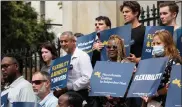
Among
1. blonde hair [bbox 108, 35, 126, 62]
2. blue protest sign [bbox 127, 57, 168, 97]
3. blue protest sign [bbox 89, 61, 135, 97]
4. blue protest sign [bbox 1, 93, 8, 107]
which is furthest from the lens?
blue protest sign [bbox 1, 93, 8, 107]

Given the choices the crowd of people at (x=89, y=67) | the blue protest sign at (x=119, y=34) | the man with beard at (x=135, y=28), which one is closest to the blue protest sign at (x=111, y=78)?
the crowd of people at (x=89, y=67)

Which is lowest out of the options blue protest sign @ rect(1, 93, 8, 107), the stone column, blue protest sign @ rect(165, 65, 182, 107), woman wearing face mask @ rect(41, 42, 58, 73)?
blue protest sign @ rect(1, 93, 8, 107)

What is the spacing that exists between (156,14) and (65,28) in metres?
4.19

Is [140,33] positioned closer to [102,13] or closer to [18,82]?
[18,82]

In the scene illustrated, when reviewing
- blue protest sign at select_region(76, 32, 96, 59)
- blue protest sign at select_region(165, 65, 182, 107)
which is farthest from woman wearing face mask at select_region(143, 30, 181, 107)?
blue protest sign at select_region(76, 32, 96, 59)

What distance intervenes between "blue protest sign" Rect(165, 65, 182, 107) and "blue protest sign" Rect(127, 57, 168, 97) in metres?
0.25

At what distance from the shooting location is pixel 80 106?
6121mm

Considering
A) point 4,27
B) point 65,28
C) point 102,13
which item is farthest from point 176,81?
point 4,27

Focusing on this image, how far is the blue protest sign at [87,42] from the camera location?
26.0 feet

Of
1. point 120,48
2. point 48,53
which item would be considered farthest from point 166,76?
point 48,53

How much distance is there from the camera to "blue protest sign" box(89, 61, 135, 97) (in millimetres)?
6404

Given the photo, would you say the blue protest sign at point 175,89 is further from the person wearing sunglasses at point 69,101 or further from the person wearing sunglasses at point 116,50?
the person wearing sunglasses at point 116,50

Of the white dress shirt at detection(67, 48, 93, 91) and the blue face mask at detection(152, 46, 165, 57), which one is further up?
the blue face mask at detection(152, 46, 165, 57)

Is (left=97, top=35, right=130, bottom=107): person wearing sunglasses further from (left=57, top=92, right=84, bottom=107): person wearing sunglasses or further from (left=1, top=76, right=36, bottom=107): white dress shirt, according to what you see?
(left=1, top=76, right=36, bottom=107): white dress shirt
